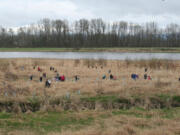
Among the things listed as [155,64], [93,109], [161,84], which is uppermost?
[155,64]

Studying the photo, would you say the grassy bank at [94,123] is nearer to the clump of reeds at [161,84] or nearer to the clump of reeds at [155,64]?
the clump of reeds at [161,84]

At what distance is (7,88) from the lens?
8547mm

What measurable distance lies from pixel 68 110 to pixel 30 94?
8.01 ft

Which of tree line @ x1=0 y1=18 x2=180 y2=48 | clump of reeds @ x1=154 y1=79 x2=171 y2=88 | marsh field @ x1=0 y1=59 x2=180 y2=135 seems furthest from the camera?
tree line @ x1=0 y1=18 x2=180 y2=48

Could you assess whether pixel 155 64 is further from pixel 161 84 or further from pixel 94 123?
pixel 94 123

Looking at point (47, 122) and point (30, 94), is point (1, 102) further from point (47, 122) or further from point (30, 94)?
point (47, 122)

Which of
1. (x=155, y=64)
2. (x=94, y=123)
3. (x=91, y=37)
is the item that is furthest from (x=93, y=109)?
(x=91, y=37)

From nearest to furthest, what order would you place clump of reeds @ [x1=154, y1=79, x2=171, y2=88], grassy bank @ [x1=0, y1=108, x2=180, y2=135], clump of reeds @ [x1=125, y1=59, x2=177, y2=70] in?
grassy bank @ [x1=0, y1=108, x2=180, y2=135], clump of reeds @ [x1=154, y1=79, x2=171, y2=88], clump of reeds @ [x1=125, y1=59, x2=177, y2=70]

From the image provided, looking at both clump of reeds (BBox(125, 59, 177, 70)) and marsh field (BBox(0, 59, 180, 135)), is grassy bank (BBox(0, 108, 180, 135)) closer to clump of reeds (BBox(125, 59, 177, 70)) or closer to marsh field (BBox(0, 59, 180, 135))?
marsh field (BBox(0, 59, 180, 135))

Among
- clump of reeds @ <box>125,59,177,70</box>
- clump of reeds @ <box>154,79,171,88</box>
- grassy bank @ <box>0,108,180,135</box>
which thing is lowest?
grassy bank @ <box>0,108,180,135</box>

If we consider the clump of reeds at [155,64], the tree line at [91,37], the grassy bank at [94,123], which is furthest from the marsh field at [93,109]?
the tree line at [91,37]

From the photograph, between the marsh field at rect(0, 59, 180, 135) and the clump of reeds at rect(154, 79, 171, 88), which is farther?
the clump of reeds at rect(154, 79, 171, 88)

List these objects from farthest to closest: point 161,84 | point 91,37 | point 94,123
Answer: point 91,37
point 161,84
point 94,123

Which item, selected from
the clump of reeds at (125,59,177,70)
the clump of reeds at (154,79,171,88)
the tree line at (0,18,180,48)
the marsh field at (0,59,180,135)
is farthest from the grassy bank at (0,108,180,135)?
the tree line at (0,18,180,48)
